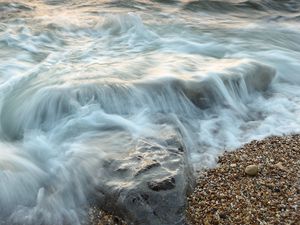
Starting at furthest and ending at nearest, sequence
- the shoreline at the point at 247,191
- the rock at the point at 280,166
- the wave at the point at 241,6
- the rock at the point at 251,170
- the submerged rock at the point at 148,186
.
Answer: the wave at the point at 241,6, the rock at the point at 280,166, the rock at the point at 251,170, the shoreline at the point at 247,191, the submerged rock at the point at 148,186

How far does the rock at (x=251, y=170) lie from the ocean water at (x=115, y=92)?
38 cm

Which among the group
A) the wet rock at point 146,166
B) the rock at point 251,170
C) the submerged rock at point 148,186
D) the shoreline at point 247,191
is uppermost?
the wet rock at point 146,166

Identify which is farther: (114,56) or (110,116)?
(114,56)

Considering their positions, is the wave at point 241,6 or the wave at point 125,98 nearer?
the wave at point 125,98

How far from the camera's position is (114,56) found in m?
7.04

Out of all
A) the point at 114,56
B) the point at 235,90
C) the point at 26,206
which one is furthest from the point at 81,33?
the point at 26,206

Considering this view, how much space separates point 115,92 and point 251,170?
197cm

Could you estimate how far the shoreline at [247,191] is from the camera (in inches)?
148

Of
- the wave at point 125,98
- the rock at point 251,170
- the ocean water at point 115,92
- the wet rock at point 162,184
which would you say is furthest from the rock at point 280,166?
the wave at point 125,98

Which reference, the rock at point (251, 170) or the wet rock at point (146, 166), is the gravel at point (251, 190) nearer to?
the rock at point (251, 170)

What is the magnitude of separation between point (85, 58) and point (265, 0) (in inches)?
237

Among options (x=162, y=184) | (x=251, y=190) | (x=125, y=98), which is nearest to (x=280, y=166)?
(x=251, y=190)

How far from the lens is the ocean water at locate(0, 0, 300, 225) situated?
4.18 m

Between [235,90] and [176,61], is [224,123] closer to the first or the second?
[235,90]
